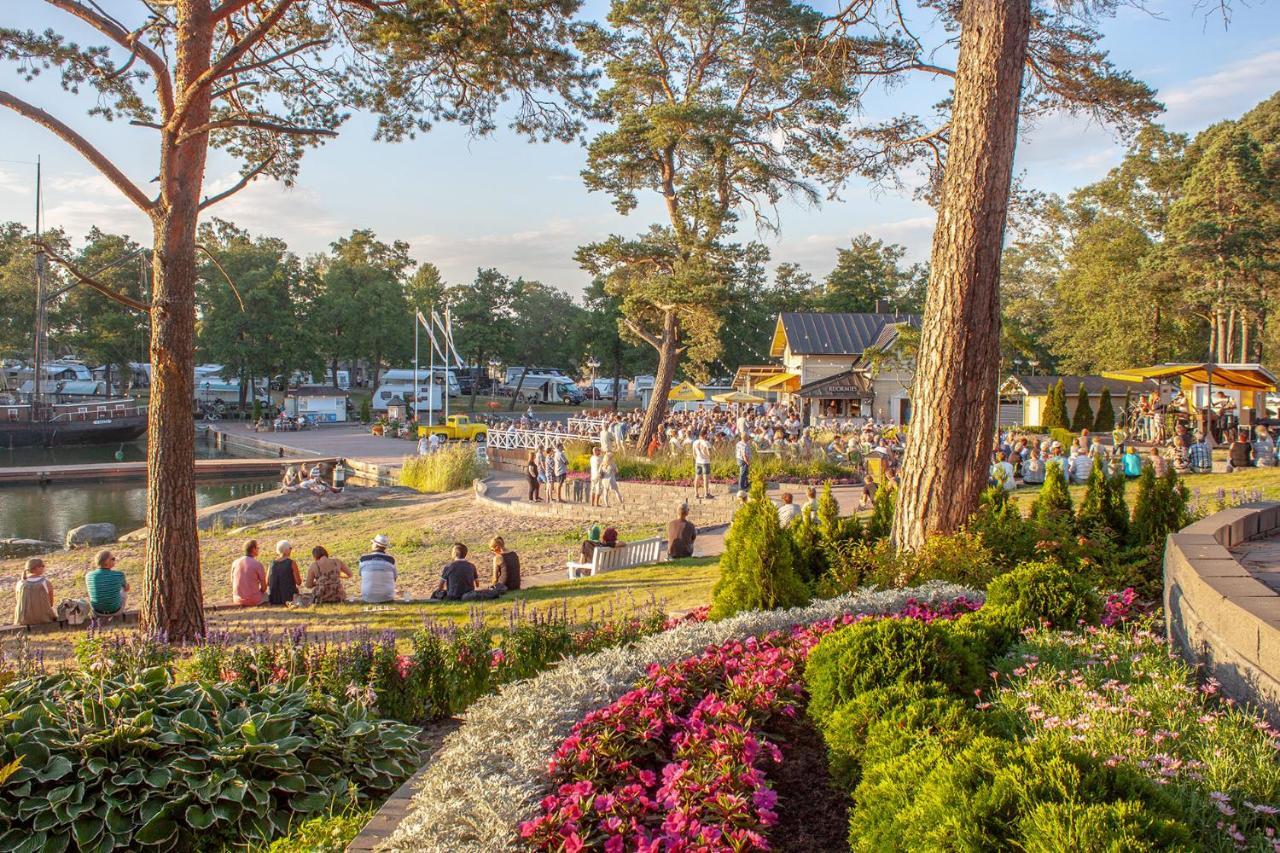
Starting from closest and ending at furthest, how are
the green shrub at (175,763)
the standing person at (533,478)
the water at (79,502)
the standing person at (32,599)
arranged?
the green shrub at (175,763)
the standing person at (32,599)
the standing person at (533,478)
the water at (79,502)

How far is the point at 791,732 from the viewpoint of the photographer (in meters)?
3.97

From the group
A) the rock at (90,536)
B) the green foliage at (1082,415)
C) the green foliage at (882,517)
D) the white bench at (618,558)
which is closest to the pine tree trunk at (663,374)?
the white bench at (618,558)

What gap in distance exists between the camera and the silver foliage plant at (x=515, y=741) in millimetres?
2898

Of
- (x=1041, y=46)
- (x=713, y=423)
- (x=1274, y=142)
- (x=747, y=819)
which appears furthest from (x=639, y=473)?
(x=1274, y=142)

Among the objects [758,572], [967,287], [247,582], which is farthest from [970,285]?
[247,582]

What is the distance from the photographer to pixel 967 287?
7.52 metres

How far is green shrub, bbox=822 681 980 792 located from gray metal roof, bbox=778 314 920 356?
39.5 m

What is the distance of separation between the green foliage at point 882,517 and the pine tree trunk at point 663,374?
615 inches

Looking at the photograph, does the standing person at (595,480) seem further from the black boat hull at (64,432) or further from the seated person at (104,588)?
the black boat hull at (64,432)

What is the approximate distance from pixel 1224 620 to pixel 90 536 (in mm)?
21086

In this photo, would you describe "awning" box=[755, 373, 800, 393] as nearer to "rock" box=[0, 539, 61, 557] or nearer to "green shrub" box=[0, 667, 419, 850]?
"rock" box=[0, 539, 61, 557]

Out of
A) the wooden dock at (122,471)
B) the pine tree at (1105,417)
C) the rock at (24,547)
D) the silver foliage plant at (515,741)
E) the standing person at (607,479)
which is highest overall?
the pine tree at (1105,417)

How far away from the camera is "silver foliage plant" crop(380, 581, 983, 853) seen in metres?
2.90

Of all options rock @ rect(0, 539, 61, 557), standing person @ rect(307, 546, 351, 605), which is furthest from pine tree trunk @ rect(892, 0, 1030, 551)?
rock @ rect(0, 539, 61, 557)
